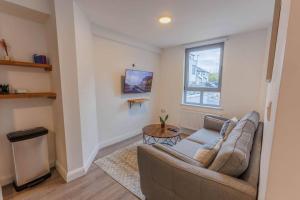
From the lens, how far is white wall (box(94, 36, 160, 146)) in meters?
2.90

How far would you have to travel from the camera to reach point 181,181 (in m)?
1.15

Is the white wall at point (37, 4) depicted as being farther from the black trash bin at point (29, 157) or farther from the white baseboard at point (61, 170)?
the white baseboard at point (61, 170)

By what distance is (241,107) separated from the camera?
2996 millimetres

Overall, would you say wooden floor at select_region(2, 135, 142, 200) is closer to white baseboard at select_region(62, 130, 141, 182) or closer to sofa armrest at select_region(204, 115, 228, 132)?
white baseboard at select_region(62, 130, 141, 182)

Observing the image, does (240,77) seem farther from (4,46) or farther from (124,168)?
(4,46)

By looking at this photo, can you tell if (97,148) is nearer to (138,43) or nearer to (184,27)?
(138,43)


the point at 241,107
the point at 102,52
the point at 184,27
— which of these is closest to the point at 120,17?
the point at 102,52

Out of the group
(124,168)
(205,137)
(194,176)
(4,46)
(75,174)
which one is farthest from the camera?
(205,137)

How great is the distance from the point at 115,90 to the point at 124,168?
5.40ft

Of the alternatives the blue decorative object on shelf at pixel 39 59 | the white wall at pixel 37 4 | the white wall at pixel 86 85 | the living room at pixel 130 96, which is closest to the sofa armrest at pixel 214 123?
the living room at pixel 130 96

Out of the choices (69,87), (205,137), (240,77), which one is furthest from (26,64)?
(240,77)

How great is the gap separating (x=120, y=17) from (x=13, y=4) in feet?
4.26

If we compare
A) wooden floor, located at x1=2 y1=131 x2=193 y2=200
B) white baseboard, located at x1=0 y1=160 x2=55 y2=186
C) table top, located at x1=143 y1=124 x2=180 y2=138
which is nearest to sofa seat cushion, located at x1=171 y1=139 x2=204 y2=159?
table top, located at x1=143 y1=124 x2=180 y2=138

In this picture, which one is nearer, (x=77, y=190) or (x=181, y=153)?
(x=181, y=153)
